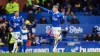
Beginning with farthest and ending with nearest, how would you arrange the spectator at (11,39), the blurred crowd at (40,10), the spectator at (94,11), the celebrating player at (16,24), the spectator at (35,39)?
the spectator at (94,11)
the blurred crowd at (40,10)
the spectator at (35,39)
the celebrating player at (16,24)
the spectator at (11,39)

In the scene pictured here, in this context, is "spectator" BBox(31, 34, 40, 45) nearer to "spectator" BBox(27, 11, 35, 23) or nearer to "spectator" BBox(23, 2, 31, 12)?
"spectator" BBox(27, 11, 35, 23)

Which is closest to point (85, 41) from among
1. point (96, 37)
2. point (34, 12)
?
point (96, 37)

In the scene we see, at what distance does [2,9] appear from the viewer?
18141mm

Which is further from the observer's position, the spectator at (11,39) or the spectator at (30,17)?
the spectator at (30,17)

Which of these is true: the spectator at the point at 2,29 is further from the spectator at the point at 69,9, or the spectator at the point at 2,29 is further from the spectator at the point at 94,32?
the spectator at the point at 94,32

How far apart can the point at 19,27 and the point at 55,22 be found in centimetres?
197

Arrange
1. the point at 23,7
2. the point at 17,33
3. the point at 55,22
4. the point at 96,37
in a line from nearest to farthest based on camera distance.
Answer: the point at 55,22, the point at 17,33, the point at 96,37, the point at 23,7

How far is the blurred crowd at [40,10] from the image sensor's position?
1662cm

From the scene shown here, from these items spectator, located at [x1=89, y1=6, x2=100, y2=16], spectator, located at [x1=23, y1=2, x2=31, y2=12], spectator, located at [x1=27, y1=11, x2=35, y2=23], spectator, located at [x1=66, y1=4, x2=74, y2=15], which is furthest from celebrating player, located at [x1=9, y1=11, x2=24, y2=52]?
spectator, located at [x1=89, y1=6, x2=100, y2=16]

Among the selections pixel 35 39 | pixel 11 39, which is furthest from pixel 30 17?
pixel 11 39

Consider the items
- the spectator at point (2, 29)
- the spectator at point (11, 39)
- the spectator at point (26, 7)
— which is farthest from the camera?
the spectator at point (26, 7)

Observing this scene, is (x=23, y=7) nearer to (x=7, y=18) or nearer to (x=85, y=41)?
(x=7, y=18)

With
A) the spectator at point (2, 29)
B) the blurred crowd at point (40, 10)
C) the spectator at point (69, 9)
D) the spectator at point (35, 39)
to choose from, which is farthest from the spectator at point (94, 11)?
the spectator at point (2, 29)

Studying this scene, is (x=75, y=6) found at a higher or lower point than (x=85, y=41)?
higher
